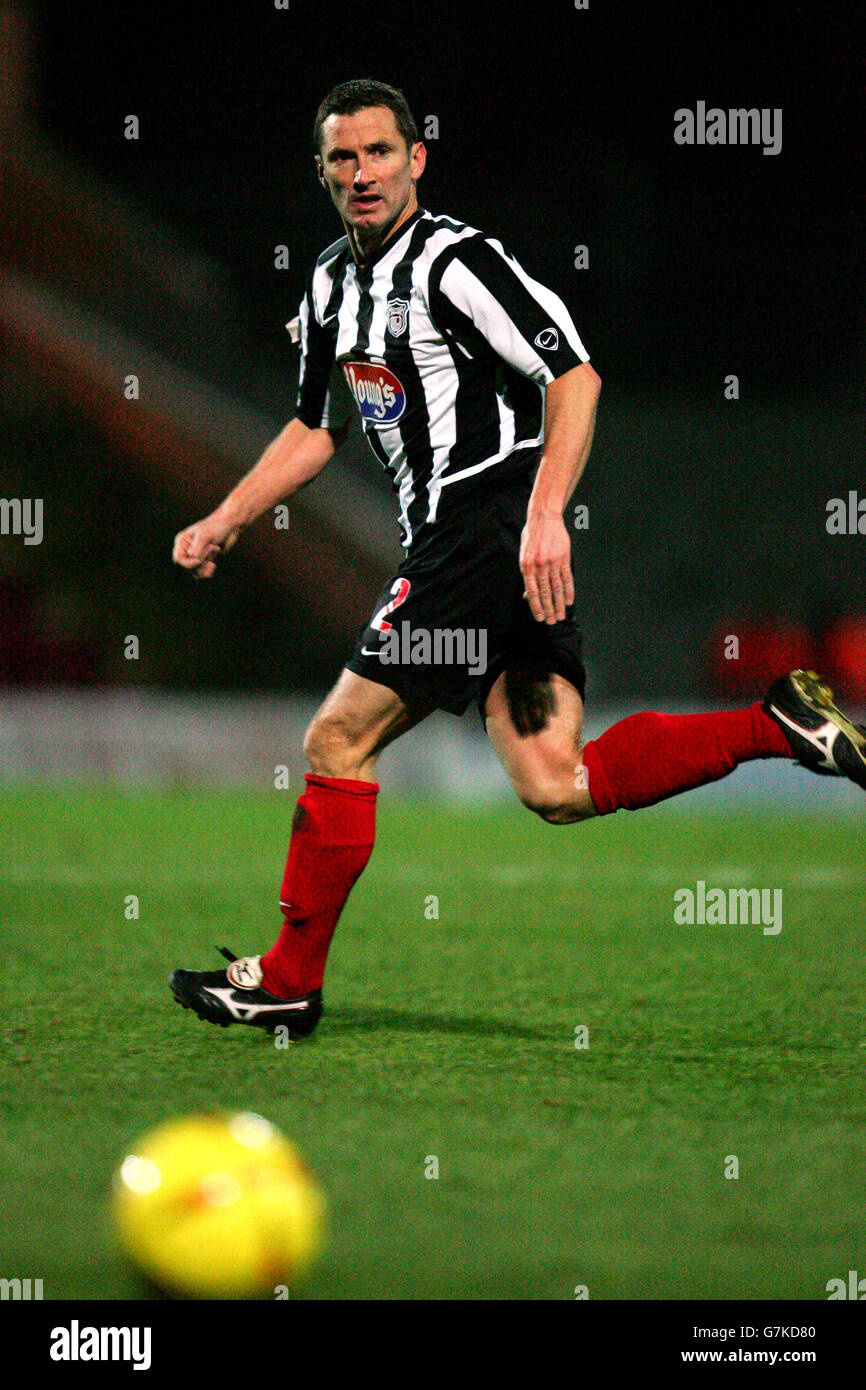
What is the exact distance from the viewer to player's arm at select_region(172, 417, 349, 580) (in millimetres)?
3840

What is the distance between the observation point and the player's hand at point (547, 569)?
129 inches

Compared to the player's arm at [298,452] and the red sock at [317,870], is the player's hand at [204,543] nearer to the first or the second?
the player's arm at [298,452]

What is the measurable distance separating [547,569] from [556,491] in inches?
6.7

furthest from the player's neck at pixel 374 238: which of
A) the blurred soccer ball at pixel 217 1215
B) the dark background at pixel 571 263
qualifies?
the dark background at pixel 571 263

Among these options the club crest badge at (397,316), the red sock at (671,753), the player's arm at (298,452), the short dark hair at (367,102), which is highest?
the short dark hair at (367,102)

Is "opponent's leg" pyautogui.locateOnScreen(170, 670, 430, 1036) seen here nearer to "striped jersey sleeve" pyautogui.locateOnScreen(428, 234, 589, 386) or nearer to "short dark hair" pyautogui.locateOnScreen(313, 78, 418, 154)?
"striped jersey sleeve" pyautogui.locateOnScreen(428, 234, 589, 386)

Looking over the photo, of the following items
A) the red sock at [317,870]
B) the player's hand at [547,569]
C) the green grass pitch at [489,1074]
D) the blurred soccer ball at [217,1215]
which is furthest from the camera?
the red sock at [317,870]

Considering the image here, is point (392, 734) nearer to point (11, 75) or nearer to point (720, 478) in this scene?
point (720, 478)

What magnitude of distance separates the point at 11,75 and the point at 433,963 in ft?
41.7

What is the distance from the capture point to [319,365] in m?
3.91

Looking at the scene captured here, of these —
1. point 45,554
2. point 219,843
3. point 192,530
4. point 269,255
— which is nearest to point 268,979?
point 192,530

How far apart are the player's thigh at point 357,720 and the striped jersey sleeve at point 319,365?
0.73m

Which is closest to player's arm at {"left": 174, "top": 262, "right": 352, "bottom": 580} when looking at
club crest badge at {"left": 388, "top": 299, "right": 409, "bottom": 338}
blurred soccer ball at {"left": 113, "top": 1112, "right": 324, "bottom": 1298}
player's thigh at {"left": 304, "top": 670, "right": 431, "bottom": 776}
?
club crest badge at {"left": 388, "top": 299, "right": 409, "bottom": 338}

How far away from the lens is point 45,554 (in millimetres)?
14477
